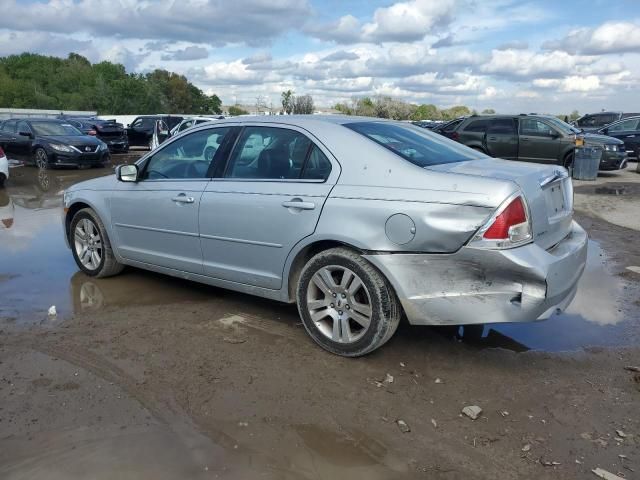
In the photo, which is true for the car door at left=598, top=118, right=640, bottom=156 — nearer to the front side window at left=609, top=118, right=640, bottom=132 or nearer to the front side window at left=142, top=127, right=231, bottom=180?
the front side window at left=609, top=118, right=640, bottom=132

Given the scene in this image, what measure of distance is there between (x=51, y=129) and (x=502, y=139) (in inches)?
534

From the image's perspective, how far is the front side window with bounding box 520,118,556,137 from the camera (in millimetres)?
14797

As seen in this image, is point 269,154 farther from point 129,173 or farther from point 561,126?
point 561,126

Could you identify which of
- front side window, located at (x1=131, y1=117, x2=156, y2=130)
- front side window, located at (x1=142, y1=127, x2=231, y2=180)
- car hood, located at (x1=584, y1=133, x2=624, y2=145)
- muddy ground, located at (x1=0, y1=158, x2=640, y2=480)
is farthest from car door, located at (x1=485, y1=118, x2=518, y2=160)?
front side window, located at (x1=131, y1=117, x2=156, y2=130)

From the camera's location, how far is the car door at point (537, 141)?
14725mm

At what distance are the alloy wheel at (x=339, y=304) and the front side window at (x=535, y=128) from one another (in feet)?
41.9

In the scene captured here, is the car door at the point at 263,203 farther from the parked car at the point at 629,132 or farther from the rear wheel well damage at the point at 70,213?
the parked car at the point at 629,132

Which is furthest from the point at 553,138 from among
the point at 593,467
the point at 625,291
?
the point at 593,467

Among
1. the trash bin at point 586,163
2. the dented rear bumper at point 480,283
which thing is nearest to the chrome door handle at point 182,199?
the dented rear bumper at point 480,283

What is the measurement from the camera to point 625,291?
216 inches

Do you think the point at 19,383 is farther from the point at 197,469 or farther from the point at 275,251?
the point at 275,251

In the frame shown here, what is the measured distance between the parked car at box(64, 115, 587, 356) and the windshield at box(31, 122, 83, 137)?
13.8 meters

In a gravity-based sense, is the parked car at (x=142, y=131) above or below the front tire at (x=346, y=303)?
above

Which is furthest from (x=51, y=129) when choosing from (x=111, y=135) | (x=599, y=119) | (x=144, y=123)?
(x=599, y=119)
